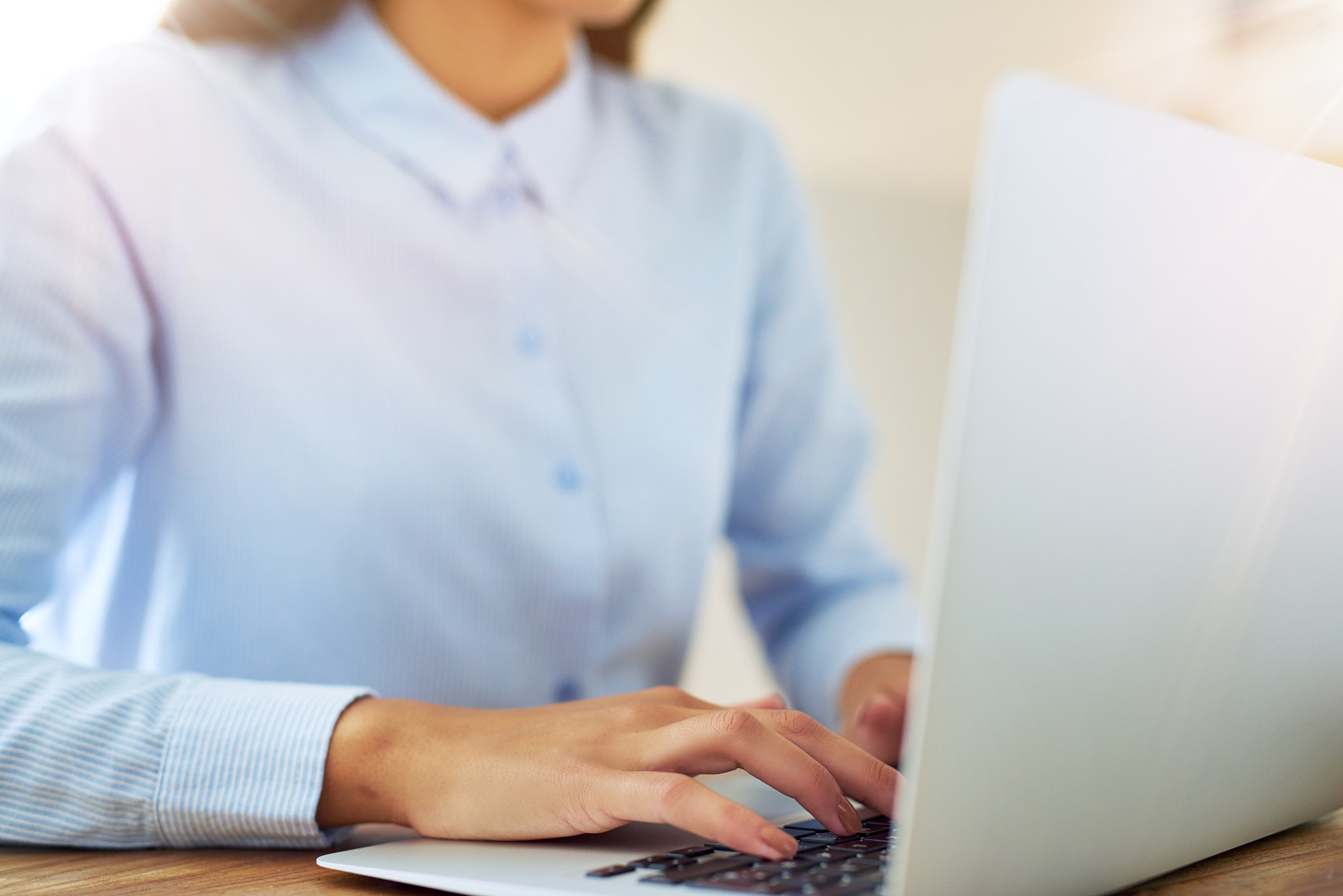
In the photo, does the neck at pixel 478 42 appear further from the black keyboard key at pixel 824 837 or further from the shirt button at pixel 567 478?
the black keyboard key at pixel 824 837

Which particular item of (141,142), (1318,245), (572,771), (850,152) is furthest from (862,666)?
(850,152)

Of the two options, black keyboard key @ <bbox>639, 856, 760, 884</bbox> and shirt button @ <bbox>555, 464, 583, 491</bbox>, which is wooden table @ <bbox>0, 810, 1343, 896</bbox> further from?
shirt button @ <bbox>555, 464, 583, 491</bbox>

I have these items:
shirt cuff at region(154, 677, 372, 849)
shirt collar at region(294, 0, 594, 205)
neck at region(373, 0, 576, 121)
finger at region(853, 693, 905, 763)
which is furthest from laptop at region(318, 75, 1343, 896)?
neck at region(373, 0, 576, 121)

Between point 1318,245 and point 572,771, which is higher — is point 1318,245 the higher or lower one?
the higher one

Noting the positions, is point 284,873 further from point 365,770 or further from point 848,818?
point 848,818

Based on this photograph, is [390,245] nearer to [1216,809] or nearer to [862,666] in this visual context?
[862,666]

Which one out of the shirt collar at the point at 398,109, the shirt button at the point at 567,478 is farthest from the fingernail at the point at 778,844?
the shirt collar at the point at 398,109

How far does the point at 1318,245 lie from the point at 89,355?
77cm

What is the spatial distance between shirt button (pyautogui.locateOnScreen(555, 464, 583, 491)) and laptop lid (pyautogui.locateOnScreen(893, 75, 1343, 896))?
61 centimetres

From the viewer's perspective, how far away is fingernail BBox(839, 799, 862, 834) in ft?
1.54

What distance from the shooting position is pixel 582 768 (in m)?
0.47

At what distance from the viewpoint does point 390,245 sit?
0.92m

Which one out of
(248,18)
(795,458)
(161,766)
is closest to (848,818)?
(161,766)

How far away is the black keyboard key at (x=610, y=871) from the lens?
392 millimetres
